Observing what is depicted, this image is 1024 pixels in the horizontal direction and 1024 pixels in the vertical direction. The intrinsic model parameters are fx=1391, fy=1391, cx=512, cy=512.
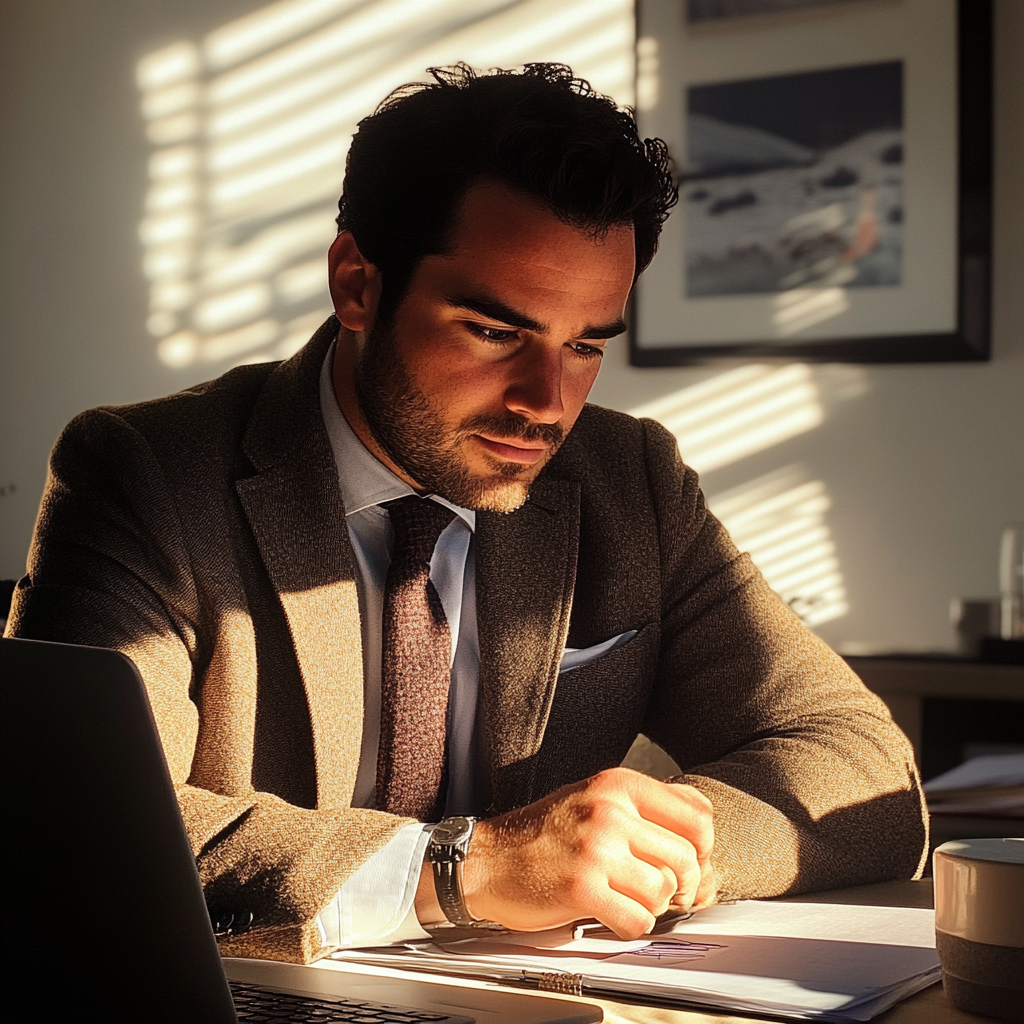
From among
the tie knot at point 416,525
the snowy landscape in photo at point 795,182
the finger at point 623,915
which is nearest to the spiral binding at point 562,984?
the finger at point 623,915

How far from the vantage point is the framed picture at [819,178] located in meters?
3.18

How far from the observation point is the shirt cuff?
3.29ft

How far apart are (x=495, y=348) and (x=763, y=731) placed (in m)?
0.49

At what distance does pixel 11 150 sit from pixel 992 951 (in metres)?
4.15

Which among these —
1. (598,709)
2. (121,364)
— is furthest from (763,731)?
(121,364)

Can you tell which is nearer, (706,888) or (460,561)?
(706,888)

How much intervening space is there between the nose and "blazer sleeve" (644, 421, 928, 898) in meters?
0.30

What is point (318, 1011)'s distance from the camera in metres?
0.79

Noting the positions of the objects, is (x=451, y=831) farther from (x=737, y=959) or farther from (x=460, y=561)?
(x=460, y=561)

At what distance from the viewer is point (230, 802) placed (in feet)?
3.64

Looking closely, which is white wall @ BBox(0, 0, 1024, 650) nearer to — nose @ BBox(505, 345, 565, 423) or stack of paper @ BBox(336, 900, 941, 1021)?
nose @ BBox(505, 345, 565, 423)

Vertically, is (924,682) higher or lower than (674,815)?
lower

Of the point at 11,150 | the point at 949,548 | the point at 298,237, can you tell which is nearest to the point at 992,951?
the point at 949,548

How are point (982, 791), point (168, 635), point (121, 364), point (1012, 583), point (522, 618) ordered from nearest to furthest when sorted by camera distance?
point (168, 635) → point (522, 618) → point (982, 791) → point (1012, 583) → point (121, 364)
